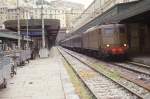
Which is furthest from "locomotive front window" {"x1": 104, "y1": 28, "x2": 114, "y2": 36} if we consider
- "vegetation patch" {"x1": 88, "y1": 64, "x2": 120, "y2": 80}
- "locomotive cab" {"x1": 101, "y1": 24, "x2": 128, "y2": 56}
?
"vegetation patch" {"x1": 88, "y1": 64, "x2": 120, "y2": 80}

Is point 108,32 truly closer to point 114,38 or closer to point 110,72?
point 114,38

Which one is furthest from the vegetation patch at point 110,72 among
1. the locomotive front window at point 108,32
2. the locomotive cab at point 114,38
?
the locomotive front window at point 108,32

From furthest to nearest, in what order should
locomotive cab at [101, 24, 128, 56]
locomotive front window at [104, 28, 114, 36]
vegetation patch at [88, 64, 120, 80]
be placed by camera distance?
locomotive front window at [104, 28, 114, 36] → locomotive cab at [101, 24, 128, 56] → vegetation patch at [88, 64, 120, 80]

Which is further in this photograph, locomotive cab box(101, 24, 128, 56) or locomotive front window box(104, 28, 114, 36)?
locomotive front window box(104, 28, 114, 36)

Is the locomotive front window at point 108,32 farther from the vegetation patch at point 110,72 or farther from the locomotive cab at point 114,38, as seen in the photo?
the vegetation patch at point 110,72

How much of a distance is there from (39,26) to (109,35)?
23.5 m

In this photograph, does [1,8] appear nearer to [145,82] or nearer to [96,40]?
[96,40]

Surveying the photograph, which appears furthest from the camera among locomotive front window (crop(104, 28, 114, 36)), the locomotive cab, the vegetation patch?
locomotive front window (crop(104, 28, 114, 36))

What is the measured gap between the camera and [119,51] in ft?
105

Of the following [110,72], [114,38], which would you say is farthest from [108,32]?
[110,72]

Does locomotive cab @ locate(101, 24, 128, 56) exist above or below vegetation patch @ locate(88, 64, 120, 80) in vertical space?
above

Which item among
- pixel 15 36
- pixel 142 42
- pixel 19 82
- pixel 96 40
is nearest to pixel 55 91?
pixel 19 82

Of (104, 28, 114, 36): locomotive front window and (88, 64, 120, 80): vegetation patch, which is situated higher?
(104, 28, 114, 36): locomotive front window

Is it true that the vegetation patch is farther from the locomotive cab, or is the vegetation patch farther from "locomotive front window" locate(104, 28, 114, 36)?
"locomotive front window" locate(104, 28, 114, 36)
